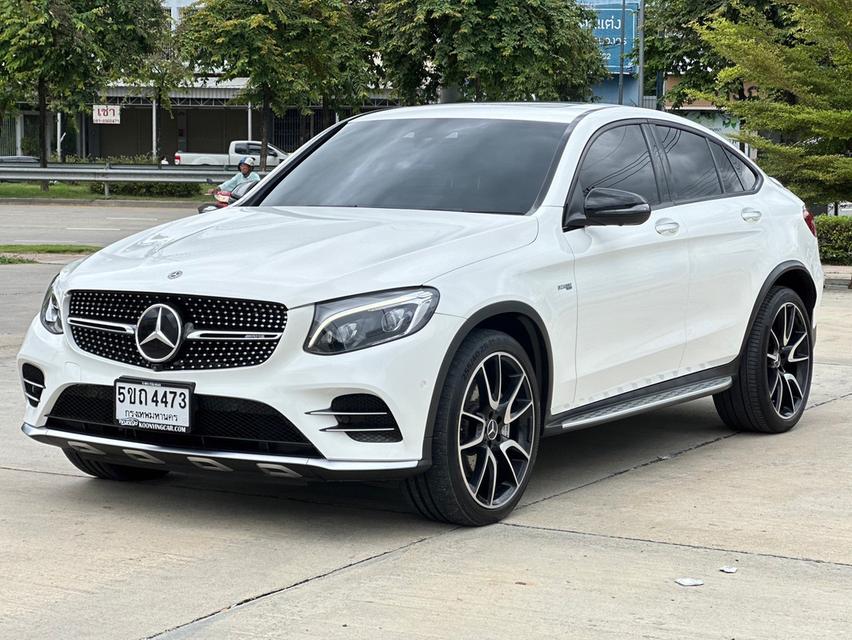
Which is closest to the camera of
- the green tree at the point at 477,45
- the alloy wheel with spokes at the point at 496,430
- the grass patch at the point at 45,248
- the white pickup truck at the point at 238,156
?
the alloy wheel with spokes at the point at 496,430

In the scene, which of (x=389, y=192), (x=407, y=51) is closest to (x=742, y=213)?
(x=389, y=192)

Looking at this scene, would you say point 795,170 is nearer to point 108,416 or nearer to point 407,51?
point 108,416

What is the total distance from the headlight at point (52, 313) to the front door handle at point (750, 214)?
143 inches

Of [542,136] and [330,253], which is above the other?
[542,136]

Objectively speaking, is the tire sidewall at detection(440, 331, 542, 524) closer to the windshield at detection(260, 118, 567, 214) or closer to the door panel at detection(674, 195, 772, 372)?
the windshield at detection(260, 118, 567, 214)

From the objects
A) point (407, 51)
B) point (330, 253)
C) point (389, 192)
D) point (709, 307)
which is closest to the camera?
point (330, 253)

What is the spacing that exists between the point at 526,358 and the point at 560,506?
0.69m

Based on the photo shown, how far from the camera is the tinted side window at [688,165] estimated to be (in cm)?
720

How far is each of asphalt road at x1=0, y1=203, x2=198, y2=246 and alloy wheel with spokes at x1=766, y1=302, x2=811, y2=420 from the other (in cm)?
1717

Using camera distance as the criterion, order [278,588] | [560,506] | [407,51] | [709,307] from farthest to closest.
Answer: [407,51], [709,307], [560,506], [278,588]

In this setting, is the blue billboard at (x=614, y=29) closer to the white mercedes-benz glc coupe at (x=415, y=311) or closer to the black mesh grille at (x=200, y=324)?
the white mercedes-benz glc coupe at (x=415, y=311)

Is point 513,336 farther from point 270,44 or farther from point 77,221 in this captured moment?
point 270,44

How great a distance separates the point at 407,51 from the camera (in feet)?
124

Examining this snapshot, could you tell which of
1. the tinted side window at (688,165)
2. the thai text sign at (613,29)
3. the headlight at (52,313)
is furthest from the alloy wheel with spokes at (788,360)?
the thai text sign at (613,29)
